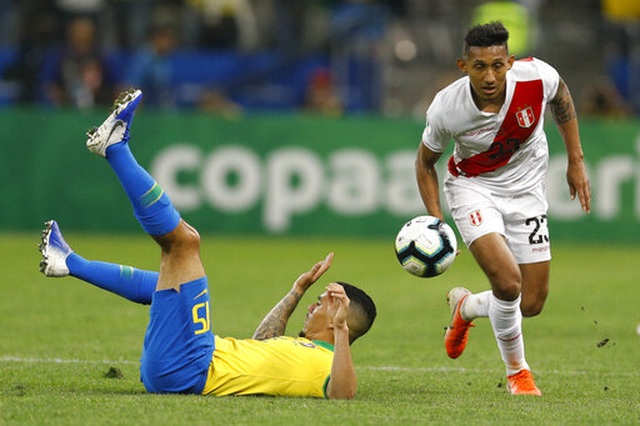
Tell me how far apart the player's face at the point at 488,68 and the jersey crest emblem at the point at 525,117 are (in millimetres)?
218

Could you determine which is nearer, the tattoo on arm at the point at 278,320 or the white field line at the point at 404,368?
the tattoo on arm at the point at 278,320

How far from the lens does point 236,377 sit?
7.18m

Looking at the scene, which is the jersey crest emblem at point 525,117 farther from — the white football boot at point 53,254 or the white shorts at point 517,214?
the white football boot at point 53,254

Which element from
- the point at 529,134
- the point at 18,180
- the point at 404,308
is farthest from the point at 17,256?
the point at 529,134

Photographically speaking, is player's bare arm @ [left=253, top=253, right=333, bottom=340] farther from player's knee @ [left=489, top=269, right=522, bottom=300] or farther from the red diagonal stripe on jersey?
the red diagonal stripe on jersey

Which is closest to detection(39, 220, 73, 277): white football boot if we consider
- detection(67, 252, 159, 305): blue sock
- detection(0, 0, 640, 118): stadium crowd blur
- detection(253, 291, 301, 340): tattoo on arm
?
detection(67, 252, 159, 305): blue sock

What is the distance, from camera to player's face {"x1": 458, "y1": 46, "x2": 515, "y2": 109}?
7.84 metres

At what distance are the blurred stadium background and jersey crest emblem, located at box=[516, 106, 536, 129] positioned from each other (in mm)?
10357

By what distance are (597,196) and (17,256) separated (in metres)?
8.16

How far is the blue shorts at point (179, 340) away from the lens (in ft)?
23.2

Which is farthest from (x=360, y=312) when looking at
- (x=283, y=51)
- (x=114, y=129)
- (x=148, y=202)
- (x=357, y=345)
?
(x=283, y=51)

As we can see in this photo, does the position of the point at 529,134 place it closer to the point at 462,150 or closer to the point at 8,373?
the point at 462,150

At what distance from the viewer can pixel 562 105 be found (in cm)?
834

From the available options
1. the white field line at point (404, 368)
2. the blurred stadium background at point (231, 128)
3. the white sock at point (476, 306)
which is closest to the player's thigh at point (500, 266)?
the white sock at point (476, 306)
